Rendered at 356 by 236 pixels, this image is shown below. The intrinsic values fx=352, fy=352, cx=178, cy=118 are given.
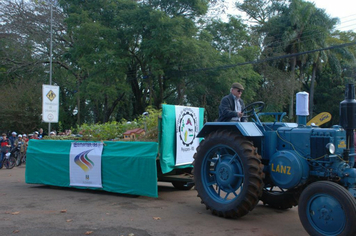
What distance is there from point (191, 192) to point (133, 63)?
17.7m

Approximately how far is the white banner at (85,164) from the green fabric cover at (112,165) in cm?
15

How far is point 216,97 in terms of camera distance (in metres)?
25.7

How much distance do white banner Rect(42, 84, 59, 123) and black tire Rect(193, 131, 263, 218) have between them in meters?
10.7

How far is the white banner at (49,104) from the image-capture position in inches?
603

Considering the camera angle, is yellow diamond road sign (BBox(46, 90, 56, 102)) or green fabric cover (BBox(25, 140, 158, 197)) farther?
yellow diamond road sign (BBox(46, 90, 56, 102))

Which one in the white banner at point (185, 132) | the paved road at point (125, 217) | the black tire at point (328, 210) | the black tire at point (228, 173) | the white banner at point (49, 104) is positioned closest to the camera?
the black tire at point (328, 210)

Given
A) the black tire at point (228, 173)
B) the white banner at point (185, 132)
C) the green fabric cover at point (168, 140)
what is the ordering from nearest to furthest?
the black tire at point (228, 173)
the green fabric cover at point (168, 140)
the white banner at point (185, 132)

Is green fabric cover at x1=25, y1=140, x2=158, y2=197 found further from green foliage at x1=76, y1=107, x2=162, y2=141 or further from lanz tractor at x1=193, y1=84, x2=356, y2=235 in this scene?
lanz tractor at x1=193, y1=84, x2=356, y2=235

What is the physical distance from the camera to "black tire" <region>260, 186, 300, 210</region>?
635cm

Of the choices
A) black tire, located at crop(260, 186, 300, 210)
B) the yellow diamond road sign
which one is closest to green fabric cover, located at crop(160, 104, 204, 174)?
black tire, located at crop(260, 186, 300, 210)

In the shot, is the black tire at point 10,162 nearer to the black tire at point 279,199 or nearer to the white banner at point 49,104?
the white banner at point 49,104

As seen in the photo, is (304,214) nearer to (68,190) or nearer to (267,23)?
(68,190)

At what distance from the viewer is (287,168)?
17.7ft

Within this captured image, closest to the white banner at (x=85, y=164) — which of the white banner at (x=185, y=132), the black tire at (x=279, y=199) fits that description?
the white banner at (x=185, y=132)
